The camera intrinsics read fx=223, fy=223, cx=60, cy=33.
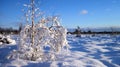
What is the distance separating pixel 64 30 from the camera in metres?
9.49

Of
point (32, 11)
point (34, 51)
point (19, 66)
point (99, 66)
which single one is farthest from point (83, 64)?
point (32, 11)

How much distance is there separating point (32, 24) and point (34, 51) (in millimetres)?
1165

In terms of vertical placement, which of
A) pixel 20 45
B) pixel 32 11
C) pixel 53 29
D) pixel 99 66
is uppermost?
pixel 32 11

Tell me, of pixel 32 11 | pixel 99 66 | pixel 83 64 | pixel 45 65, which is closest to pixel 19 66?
pixel 45 65

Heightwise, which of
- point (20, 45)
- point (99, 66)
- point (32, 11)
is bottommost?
point (99, 66)

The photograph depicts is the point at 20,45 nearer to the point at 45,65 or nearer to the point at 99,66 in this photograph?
the point at 45,65

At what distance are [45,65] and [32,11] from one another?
3332 millimetres

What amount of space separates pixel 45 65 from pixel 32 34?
2.80 m

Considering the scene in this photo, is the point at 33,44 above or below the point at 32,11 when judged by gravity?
below

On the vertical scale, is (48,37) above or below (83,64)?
above

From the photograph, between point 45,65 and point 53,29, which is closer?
point 45,65

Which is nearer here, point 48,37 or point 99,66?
point 99,66

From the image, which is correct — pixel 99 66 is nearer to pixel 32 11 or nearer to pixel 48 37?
pixel 48 37

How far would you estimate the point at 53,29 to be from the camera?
9.71 metres
